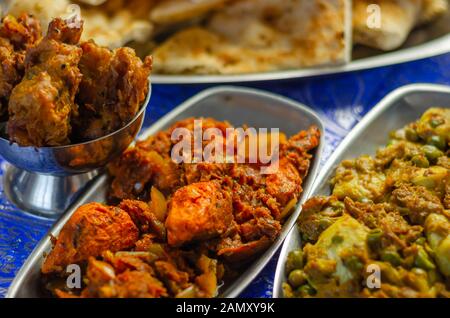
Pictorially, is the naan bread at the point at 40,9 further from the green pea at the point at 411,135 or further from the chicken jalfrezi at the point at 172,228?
the green pea at the point at 411,135

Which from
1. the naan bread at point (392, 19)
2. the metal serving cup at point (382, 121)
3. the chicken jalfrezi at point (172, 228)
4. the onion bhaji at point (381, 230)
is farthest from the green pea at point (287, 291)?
the naan bread at point (392, 19)

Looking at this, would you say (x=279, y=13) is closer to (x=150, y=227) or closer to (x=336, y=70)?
(x=336, y=70)

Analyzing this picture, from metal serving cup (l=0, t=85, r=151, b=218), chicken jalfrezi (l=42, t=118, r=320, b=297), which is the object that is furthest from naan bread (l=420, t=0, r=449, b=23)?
metal serving cup (l=0, t=85, r=151, b=218)

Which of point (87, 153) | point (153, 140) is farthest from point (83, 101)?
point (153, 140)

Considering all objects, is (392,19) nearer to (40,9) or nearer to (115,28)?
(115,28)

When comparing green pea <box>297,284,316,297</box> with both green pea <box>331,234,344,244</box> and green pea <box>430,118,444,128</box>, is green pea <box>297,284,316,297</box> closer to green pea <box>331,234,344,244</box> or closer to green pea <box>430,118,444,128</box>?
green pea <box>331,234,344,244</box>

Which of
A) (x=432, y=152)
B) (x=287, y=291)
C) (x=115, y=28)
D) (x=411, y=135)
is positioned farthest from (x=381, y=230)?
(x=115, y=28)
